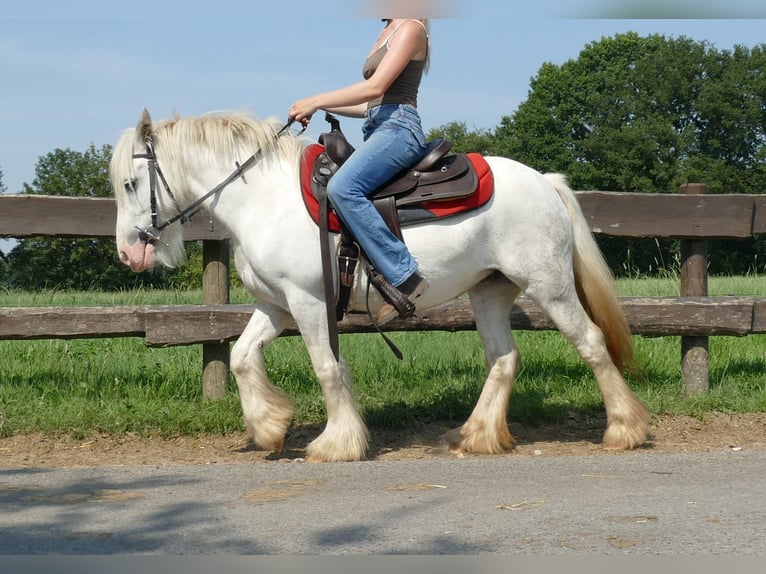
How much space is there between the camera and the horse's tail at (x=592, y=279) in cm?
654

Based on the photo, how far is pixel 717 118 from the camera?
2213 inches

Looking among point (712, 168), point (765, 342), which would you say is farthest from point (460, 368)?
point (712, 168)

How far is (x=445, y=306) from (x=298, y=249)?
1.86 meters

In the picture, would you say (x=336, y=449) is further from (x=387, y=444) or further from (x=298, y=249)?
(x=298, y=249)

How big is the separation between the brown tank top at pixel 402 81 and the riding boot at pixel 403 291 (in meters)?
→ 1.07

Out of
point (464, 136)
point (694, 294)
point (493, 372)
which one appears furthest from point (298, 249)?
point (464, 136)

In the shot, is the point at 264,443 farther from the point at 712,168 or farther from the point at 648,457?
the point at 712,168

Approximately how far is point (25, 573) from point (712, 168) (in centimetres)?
5291

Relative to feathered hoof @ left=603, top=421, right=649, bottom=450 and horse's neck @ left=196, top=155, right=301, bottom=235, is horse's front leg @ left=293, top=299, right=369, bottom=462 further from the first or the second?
feathered hoof @ left=603, top=421, right=649, bottom=450

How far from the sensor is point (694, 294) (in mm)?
7902

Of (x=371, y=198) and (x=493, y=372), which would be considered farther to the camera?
(x=493, y=372)

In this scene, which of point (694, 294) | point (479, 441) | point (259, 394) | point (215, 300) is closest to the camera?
point (259, 394)

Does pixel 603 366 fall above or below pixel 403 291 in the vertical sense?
below

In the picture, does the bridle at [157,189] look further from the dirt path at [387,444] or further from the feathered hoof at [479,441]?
the feathered hoof at [479,441]
